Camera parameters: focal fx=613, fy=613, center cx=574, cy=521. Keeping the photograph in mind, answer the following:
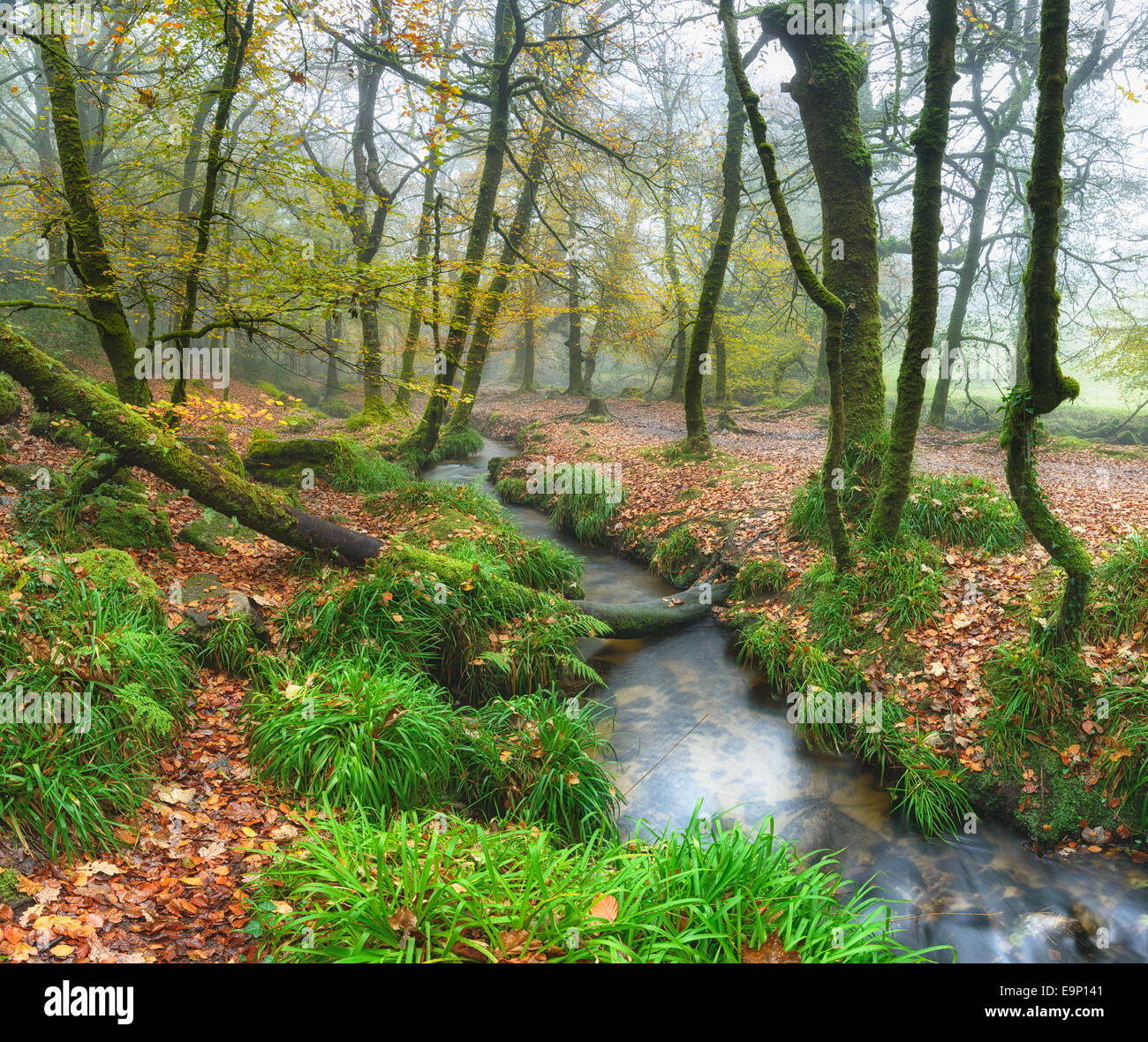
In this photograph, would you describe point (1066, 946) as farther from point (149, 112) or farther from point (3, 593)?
point (149, 112)

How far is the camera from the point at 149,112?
682 centimetres

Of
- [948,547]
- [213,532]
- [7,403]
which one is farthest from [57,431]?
[948,547]

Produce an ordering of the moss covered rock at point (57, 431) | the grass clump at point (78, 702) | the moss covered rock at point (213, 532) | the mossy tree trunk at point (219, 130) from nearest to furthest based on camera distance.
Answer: the grass clump at point (78, 702), the moss covered rock at point (213, 532), the mossy tree trunk at point (219, 130), the moss covered rock at point (57, 431)

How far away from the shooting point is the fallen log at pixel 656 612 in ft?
23.8

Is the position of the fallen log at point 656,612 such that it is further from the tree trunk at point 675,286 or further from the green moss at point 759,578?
the tree trunk at point 675,286

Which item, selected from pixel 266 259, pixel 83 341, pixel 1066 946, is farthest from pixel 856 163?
pixel 83 341

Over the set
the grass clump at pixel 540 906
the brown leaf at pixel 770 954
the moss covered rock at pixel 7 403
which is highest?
the moss covered rock at pixel 7 403

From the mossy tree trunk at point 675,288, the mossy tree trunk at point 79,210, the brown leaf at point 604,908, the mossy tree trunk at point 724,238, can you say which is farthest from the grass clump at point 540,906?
the mossy tree trunk at point 724,238

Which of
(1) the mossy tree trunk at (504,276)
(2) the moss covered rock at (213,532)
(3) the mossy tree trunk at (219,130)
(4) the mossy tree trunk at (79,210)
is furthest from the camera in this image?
(1) the mossy tree trunk at (504,276)

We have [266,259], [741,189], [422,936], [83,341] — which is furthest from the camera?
[83,341]

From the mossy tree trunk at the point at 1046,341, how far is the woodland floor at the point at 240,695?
57cm

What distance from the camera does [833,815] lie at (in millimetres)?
4727

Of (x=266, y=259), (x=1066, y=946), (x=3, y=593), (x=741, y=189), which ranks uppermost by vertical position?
(x=741, y=189)

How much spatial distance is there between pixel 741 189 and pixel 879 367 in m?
4.90
